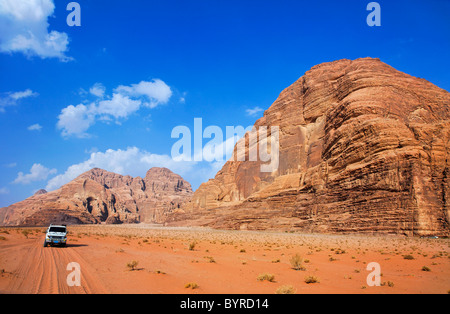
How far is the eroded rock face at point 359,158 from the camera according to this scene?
31422 mm

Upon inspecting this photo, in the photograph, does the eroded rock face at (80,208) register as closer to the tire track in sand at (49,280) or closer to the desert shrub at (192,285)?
the tire track in sand at (49,280)

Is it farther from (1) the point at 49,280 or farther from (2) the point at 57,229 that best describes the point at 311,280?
(2) the point at 57,229

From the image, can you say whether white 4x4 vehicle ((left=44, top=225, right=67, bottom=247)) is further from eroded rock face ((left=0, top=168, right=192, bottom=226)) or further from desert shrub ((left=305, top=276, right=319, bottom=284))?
eroded rock face ((left=0, top=168, right=192, bottom=226))

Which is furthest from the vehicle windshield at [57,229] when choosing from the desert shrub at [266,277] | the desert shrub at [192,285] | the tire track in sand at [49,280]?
the desert shrub at [266,277]

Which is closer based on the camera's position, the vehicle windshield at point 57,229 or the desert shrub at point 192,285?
the desert shrub at point 192,285

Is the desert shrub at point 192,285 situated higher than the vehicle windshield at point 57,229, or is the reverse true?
the vehicle windshield at point 57,229

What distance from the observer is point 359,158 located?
128ft

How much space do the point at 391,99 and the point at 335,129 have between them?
959 centimetres

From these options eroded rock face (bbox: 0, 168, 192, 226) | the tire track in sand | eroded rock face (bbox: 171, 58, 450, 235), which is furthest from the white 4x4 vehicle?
eroded rock face (bbox: 0, 168, 192, 226)

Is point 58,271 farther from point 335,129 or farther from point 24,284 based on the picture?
point 335,129

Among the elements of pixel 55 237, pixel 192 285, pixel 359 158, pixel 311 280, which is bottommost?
pixel 311 280

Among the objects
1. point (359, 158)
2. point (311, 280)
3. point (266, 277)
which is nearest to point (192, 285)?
point (266, 277)

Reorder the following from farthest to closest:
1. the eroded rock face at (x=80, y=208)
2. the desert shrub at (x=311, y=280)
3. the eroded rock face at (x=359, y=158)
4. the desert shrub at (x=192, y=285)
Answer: the eroded rock face at (x=80, y=208), the eroded rock face at (x=359, y=158), the desert shrub at (x=311, y=280), the desert shrub at (x=192, y=285)

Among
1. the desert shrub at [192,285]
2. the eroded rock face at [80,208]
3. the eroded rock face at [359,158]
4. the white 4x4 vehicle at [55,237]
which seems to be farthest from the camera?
the eroded rock face at [80,208]
